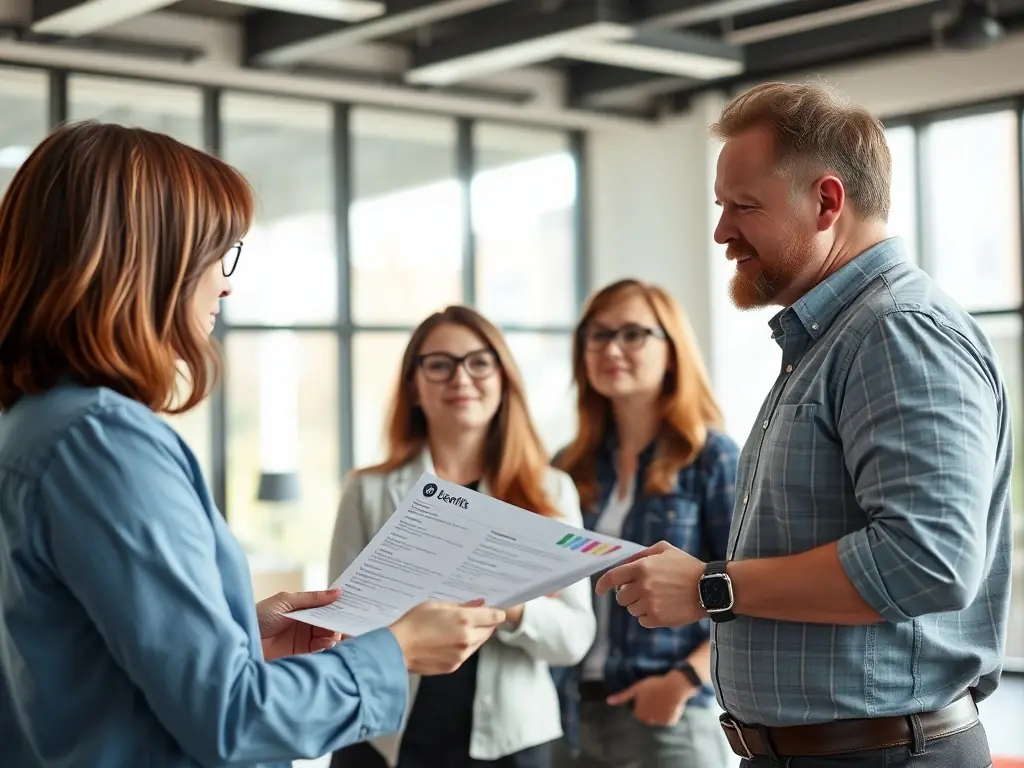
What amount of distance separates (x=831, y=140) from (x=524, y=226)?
24.5 ft

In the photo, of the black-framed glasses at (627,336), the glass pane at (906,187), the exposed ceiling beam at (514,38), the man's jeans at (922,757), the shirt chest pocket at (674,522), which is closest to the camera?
the man's jeans at (922,757)

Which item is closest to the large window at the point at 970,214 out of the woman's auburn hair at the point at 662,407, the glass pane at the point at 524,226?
the glass pane at the point at 524,226

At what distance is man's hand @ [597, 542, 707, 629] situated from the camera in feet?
5.57

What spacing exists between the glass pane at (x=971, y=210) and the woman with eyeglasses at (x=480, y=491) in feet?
18.0

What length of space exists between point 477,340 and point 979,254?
589cm

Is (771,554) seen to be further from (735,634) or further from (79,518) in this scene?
(79,518)

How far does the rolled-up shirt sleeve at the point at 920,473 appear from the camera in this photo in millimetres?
1496

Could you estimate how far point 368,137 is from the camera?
27.7 feet

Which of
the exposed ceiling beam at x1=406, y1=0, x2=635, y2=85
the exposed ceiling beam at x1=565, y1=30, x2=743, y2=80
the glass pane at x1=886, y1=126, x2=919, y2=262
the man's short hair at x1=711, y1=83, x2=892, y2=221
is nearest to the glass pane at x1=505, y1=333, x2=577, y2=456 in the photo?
the exposed ceiling beam at x1=406, y1=0, x2=635, y2=85

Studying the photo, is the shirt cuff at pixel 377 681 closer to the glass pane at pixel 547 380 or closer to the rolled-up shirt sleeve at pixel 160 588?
the rolled-up shirt sleeve at pixel 160 588

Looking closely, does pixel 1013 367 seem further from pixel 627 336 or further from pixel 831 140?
pixel 831 140

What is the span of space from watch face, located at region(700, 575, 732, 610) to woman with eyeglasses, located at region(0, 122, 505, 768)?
451mm

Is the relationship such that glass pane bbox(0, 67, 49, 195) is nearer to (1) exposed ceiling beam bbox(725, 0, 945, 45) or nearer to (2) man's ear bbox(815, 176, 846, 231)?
(1) exposed ceiling beam bbox(725, 0, 945, 45)

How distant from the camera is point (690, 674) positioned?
2830 mm
